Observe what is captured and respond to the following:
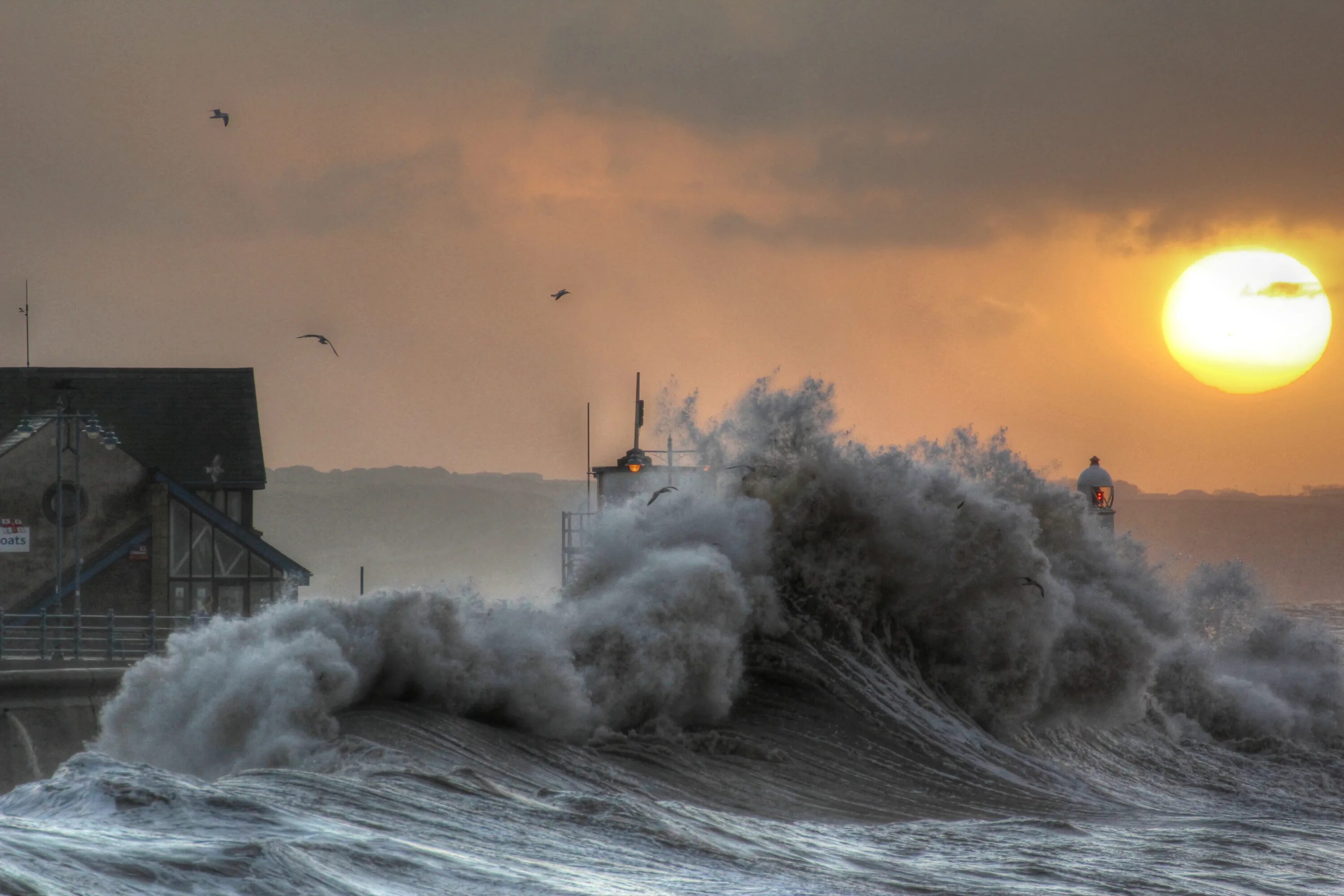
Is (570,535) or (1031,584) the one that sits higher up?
(570,535)

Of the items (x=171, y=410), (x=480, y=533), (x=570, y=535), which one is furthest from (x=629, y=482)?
(x=480, y=533)

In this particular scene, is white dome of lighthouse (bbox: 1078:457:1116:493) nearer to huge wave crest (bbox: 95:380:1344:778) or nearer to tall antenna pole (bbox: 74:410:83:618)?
huge wave crest (bbox: 95:380:1344:778)

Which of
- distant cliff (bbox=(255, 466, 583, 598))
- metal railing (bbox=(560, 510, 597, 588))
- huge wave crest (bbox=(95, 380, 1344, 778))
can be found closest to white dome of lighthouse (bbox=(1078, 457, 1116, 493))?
huge wave crest (bbox=(95, 380, 1344, 778))

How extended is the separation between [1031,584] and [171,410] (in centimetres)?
1932

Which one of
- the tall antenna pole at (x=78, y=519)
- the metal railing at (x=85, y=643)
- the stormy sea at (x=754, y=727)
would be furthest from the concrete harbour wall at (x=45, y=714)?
the stormy sea at (x=754, y=727)

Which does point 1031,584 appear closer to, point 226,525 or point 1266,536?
point 226,525

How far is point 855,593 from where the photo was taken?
17.3 meters

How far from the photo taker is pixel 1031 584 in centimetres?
1780

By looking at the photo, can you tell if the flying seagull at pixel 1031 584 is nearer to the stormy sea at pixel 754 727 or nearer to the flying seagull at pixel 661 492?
the stormy sea at pixel 754 727

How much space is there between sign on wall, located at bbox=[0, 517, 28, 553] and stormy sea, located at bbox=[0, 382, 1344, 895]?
43.0 feet

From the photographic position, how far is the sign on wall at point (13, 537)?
27562 mm

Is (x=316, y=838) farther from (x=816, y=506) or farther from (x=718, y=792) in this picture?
(x=816, y=506)

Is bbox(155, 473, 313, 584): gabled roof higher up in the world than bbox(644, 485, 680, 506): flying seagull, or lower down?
lower down

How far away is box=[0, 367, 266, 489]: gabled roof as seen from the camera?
3062 cm
